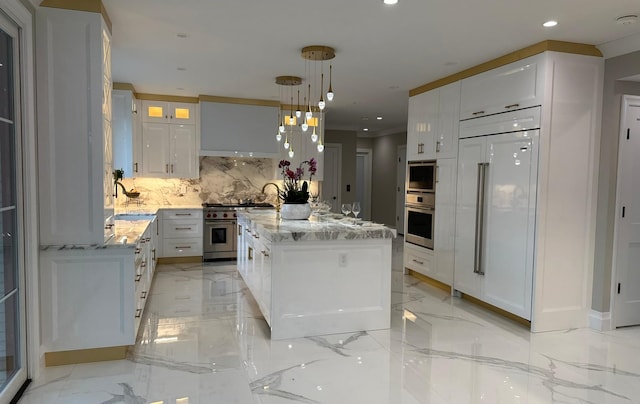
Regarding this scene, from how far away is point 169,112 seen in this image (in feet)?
20.6

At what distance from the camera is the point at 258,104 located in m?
6.53

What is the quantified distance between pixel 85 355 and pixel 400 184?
25.3ft

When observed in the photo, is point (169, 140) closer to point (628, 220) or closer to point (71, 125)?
point (71, 125)

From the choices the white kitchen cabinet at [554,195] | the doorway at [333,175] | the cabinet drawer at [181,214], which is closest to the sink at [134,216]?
the cabinet drawer at [181,214]

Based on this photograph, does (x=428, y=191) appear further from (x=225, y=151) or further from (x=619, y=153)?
(x=225, y=151)

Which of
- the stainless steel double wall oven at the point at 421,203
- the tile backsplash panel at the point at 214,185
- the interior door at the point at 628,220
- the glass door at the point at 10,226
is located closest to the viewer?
the glass door at the point at 10,226

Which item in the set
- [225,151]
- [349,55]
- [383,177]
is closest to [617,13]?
[349,55]

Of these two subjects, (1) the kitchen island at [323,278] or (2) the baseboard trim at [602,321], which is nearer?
(1) the kitchen island at [323,278]

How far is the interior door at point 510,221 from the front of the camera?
12.3 ft

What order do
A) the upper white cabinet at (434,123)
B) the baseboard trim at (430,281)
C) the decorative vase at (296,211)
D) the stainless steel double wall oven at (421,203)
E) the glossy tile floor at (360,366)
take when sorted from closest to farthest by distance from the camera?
the glossy tile floor at (360,366) < the decorative vase at (296,211) < the upper white cabinet at (434,123) < the baseboard trim at (430,281) < the stainless steel double wall oven at (421,203)

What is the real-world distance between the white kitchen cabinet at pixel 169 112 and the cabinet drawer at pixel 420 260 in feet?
12.3

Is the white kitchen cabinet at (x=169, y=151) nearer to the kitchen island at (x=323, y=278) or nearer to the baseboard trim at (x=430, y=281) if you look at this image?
the kitchen island at (x=323, y=278)

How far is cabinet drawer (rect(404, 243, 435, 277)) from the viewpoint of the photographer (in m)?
5.22

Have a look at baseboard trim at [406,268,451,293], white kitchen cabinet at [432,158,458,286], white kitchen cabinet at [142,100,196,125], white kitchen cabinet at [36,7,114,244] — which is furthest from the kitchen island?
white kitchen cabinet at [142,100,196,125]
